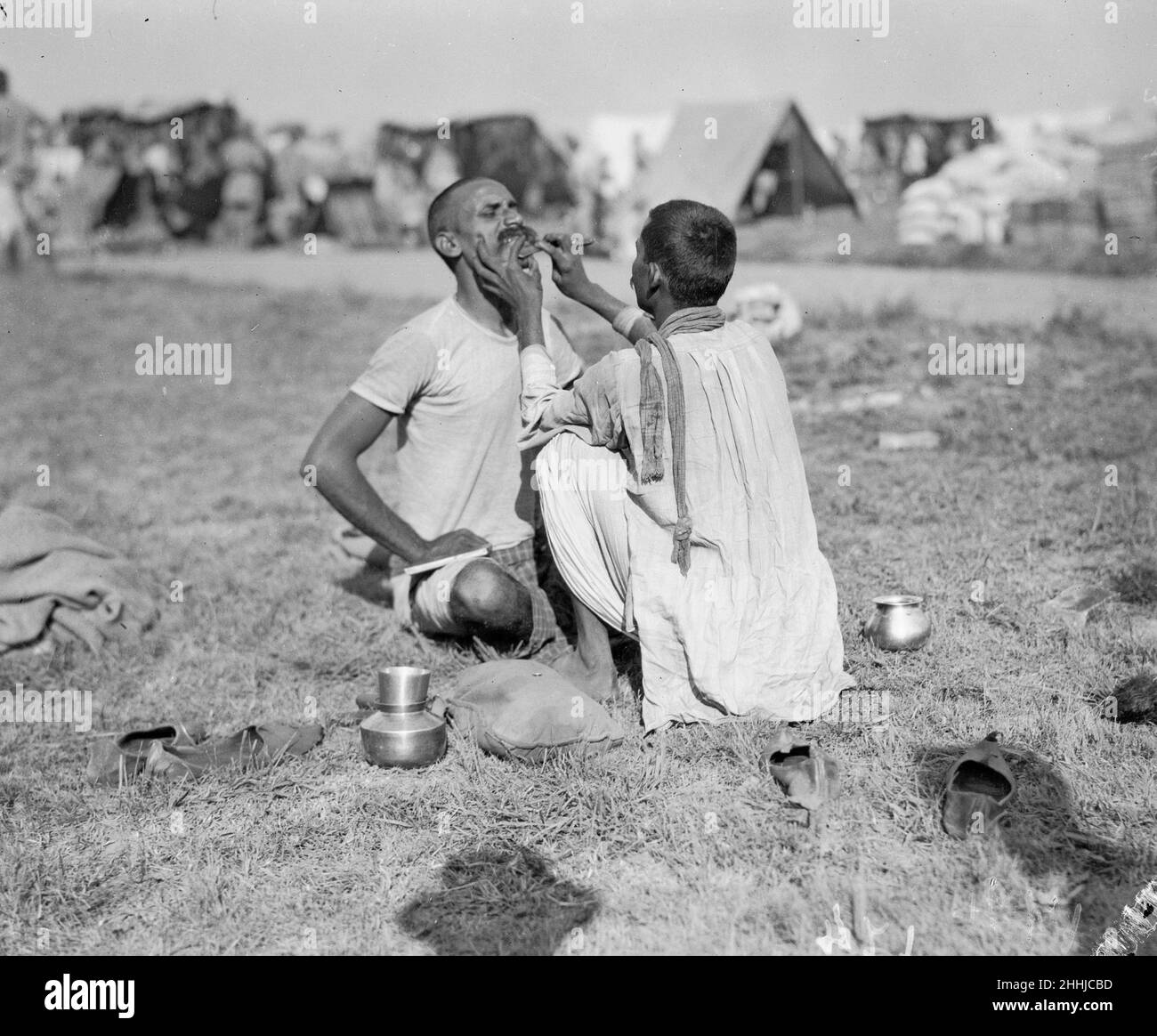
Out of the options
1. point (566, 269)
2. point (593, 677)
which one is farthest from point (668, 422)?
point (593, 677)

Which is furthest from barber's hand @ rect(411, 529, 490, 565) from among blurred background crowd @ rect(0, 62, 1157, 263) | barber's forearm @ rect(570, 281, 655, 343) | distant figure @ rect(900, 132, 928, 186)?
A: distant figure @ rect(900, 132, 928, 186)

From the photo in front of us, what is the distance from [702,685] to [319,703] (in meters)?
1.58

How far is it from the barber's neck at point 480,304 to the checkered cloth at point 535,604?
3.01ft

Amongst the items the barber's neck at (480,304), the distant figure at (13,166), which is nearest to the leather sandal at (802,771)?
the barber's neck at (480,304)

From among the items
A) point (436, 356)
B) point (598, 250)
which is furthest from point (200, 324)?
point (436, 356)

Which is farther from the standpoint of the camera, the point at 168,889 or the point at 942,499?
the point at 942,499

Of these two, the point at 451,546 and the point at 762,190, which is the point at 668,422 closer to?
the point at 451,546

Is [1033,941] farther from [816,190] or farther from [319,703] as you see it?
[816,190]

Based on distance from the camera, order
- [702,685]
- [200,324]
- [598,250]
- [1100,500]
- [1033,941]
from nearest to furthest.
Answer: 1. [1033,941]
2. [702,685]
3. [1100,500]
4. [200,324]
5. [598,250]

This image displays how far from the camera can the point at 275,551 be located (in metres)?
6.63

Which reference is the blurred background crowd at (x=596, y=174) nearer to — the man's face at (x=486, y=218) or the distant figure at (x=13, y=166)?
the distant figure at (x=13, y=166)

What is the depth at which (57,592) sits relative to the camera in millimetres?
5352

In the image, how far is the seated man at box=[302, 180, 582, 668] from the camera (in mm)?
4812

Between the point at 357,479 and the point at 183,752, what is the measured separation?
1284mm
